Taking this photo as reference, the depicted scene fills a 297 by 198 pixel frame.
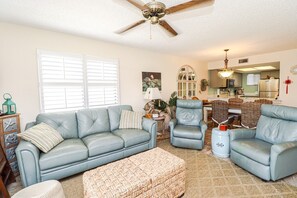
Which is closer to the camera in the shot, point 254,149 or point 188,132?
point 254,149

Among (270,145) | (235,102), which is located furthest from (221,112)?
(270,145)

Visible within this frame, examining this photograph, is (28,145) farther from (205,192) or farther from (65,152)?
(205,192)

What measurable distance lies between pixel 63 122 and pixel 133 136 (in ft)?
4.25

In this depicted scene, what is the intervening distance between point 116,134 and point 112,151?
13.9 inches

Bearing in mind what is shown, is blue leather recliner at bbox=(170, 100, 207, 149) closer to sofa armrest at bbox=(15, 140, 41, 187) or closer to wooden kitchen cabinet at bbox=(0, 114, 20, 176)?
sofa armrest at bbox=(15, 140, 41, 187)

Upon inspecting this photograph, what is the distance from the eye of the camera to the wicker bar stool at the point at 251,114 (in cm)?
340

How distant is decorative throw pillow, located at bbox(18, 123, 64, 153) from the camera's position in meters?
2.08

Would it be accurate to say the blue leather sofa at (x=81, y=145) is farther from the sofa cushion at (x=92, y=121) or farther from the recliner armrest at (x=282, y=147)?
the recliner armrest at (x=282, y=147)

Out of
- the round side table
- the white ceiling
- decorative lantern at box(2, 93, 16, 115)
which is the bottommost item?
the round side table

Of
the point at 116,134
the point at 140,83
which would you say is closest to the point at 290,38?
the point at 140,83

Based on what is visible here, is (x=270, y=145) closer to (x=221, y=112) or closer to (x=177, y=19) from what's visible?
(x=221, y=112)

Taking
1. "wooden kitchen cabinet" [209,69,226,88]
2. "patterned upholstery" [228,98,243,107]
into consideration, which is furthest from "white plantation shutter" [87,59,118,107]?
"wooden kitchen cabinet" [209,69,226,88]

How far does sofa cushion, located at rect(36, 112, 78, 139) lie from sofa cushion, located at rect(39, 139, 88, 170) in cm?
32

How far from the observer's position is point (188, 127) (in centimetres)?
344
